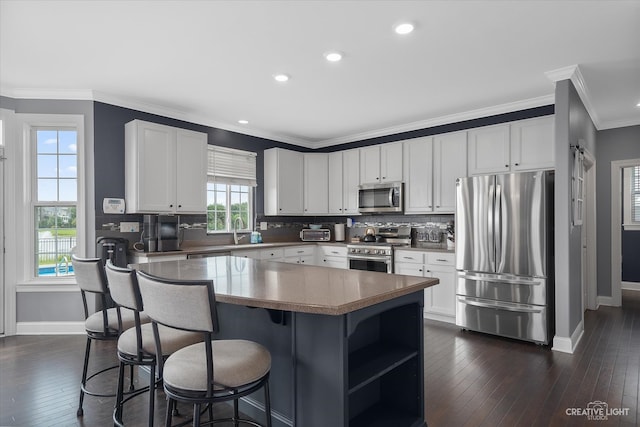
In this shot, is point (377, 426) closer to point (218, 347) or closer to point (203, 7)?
point (218, 347)

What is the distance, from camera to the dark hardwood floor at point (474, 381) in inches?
94.0

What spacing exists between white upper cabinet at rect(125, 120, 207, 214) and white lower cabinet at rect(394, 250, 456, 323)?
280cm

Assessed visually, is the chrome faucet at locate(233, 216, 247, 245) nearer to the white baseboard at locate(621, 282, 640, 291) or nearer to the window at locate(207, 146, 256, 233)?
the window at locate(207, 146, 256, 233)

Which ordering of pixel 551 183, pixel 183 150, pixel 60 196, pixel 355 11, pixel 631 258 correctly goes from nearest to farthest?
pixel 355 11 → pixel 551 183 → pixel 60 196 → pixel 183 150 → pixel 631 258

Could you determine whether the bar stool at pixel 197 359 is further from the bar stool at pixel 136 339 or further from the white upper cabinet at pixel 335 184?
the white upper cabinet at pixel 335 184

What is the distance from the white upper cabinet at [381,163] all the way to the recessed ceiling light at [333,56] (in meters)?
2.41

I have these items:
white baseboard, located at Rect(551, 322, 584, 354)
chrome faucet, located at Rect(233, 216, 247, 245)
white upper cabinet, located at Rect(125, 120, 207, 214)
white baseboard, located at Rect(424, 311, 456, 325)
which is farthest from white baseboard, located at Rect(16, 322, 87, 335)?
white baseboard, located at Rect(551, 322, 584, 354)

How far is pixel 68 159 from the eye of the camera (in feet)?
13.8

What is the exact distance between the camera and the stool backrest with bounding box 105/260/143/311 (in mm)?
1899

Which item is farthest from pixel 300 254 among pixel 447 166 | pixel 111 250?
pixel 111 250

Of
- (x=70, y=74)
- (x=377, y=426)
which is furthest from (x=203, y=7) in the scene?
(x=377, y=426)

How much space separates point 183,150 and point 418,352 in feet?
12.2

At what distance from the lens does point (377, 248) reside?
5.16m

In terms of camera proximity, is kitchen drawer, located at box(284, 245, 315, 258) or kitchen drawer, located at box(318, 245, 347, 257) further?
kitchen drawer, located at box(318, 245, 347, 257)
